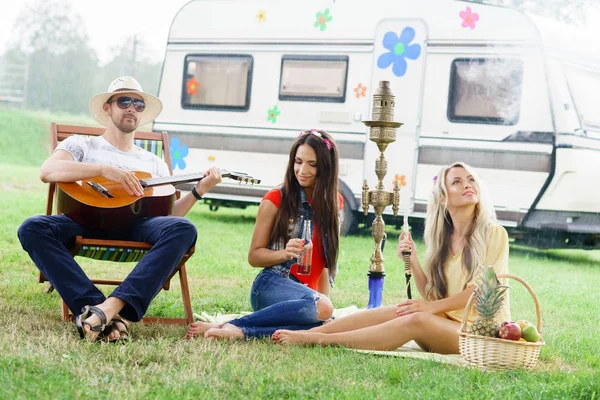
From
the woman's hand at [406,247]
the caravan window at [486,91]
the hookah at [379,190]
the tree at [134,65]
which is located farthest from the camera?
the tree at [134,65]

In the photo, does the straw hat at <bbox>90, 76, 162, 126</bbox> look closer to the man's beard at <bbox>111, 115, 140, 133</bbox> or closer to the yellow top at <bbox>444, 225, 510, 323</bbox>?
the man's beard at <bbox>111, 115, 140, 133</bbox>

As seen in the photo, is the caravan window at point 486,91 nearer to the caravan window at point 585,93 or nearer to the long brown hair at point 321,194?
the caravan window at point 585,93

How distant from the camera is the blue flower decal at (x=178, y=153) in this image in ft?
30.7

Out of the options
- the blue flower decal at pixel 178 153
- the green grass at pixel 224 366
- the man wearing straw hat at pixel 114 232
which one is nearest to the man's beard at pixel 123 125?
the man wearing straw hat at pixel 114 232

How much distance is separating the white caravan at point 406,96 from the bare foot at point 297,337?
180 inches

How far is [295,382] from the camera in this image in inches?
123

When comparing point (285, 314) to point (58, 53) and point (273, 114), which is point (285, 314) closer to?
point (273, 114)

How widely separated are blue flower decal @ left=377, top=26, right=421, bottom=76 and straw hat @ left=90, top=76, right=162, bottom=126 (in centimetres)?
386

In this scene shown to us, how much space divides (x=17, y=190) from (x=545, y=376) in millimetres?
11008

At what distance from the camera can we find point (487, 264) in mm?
3754

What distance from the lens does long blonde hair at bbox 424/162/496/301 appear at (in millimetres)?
3738

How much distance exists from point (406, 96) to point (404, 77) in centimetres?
18

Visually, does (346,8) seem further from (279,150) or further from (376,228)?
(376,228)

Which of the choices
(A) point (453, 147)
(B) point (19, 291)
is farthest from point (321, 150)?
(A) point (453, 147)
